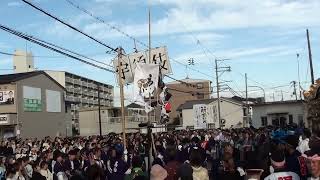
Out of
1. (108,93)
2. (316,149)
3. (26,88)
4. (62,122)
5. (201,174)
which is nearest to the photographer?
(316,149)

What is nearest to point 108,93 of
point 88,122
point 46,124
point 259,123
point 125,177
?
point 88,122

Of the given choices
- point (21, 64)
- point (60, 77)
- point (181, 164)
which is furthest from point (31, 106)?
point (181, 164)

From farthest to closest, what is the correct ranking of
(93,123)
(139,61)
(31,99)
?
(93,123) < (31,99) < (139,61)

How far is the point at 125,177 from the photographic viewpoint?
11.4 m

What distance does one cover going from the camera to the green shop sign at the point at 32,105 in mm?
57309

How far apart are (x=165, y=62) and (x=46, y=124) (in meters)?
44.9

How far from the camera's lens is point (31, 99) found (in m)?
59.0

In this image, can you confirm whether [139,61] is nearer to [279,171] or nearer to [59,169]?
[59,169]

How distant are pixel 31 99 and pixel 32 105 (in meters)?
0.71

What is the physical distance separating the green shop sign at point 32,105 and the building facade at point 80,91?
40.6 metres

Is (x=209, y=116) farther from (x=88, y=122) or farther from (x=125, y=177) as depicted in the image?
(x=88, y=122)

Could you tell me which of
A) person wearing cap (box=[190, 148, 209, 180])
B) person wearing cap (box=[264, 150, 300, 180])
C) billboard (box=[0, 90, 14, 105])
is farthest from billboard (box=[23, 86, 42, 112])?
person wearing cap (box=[264, 150, 300, 180])

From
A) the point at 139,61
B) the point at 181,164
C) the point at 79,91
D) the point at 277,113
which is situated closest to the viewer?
the point at 181,164

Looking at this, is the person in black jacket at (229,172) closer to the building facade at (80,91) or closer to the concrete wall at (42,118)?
the concrete wall at (42,118)
